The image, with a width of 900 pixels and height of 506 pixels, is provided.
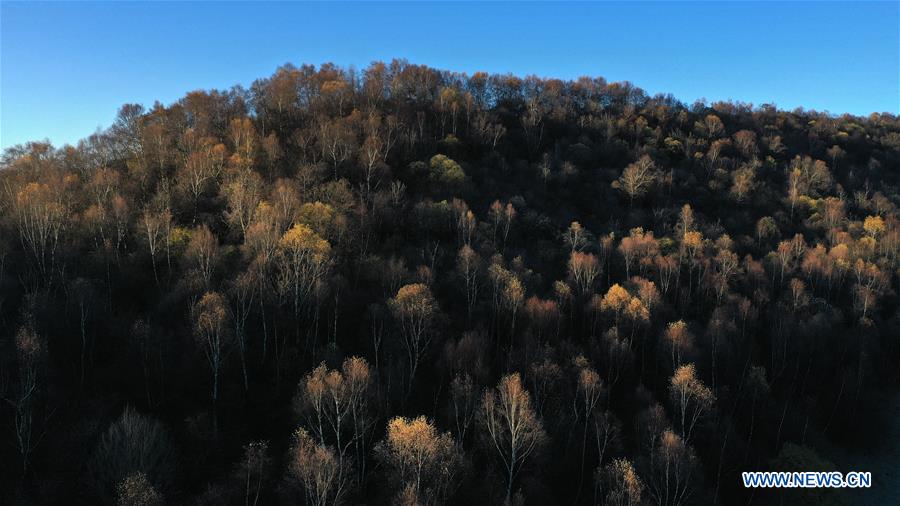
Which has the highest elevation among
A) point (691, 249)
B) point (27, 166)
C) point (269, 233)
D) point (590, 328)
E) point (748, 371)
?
point (27, 166)

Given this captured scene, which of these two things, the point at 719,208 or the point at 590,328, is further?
the point at 719,208

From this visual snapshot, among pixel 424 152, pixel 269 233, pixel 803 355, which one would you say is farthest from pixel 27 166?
pixel 803 355

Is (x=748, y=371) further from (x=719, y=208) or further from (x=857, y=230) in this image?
(x=857, y=230)
